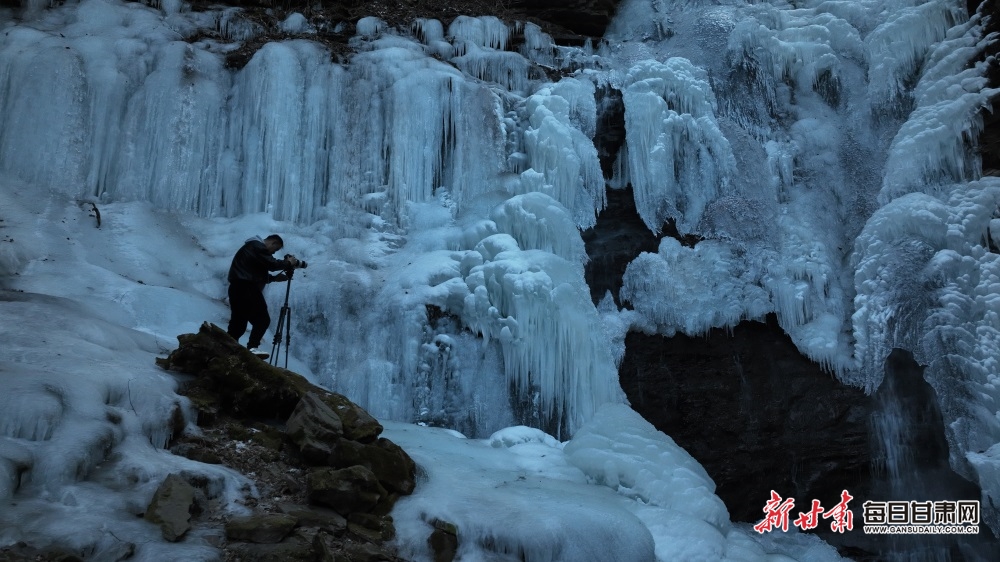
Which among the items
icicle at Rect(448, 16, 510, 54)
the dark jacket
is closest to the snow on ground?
the dark jacket

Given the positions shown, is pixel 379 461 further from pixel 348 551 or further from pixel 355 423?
pixel 348 551

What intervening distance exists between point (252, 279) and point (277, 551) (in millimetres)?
3157

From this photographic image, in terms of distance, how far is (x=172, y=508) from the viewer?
12.7 feet

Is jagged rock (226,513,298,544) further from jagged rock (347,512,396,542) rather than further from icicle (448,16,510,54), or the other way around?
icicle (448,16,510,54)

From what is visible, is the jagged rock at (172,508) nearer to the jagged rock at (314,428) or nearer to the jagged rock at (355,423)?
the jagged rock at (314,428)

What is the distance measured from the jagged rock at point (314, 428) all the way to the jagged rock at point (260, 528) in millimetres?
827

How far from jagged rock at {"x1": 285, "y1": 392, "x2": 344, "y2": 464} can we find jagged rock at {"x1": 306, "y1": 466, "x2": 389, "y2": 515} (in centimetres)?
22

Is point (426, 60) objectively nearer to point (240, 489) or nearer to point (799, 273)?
point (799, 273)

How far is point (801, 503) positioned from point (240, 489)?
7192 millimetres

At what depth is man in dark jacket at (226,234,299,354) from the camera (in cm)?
648

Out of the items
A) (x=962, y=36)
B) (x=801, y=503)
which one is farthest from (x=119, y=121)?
(x=962, y=36)
